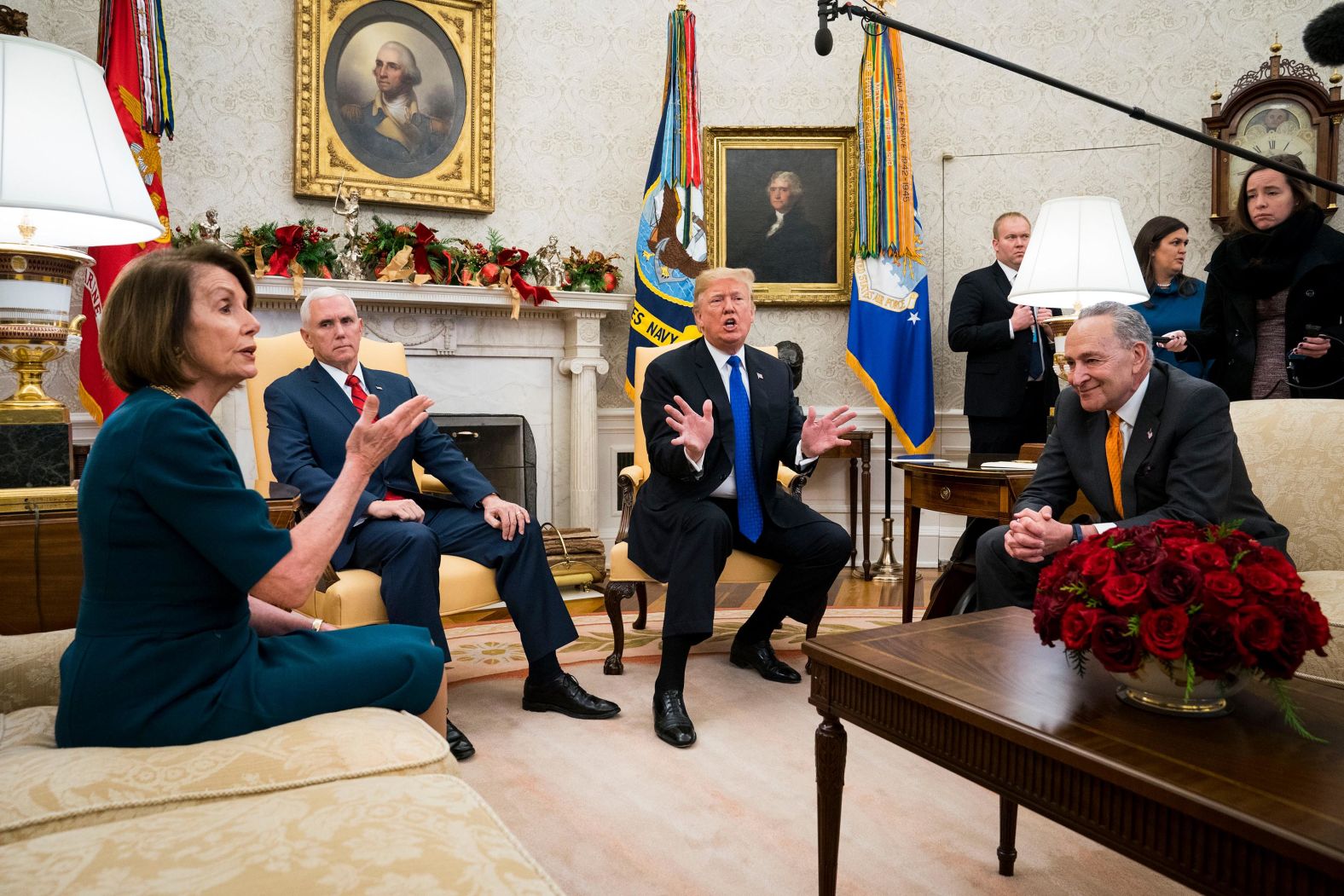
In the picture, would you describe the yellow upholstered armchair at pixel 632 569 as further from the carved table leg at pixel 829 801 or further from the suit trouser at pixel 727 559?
the carved table leg at pixel 829 801

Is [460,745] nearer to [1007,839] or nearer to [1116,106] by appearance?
[1007,839]

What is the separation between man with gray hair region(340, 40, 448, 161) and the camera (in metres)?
4.96

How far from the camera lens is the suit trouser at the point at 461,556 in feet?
8.57

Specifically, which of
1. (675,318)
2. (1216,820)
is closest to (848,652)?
(1216,820)

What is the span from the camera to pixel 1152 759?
1.22 meters

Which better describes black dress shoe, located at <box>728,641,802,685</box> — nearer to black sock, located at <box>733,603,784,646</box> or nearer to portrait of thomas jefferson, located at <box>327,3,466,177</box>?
black sock, located at <box>733,603,784,646</box>

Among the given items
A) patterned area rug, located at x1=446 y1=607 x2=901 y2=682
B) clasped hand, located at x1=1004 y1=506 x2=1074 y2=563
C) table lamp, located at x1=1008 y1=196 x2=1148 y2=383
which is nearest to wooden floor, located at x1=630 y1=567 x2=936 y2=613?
patterned area rug, located at x1=446 y1=607 x2=901 y2=682

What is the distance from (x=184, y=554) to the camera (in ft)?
4.53

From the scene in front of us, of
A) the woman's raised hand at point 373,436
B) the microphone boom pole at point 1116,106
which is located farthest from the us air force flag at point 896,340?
the woman's raised hand at point 373,436

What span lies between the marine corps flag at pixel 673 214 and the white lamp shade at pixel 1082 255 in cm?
208

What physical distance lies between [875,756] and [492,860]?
171cm

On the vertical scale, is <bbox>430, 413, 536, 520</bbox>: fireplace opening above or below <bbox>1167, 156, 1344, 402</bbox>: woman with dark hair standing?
below

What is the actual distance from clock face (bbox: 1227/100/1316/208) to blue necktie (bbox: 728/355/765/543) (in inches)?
139

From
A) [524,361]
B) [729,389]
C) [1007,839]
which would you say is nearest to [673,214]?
[524,361]
